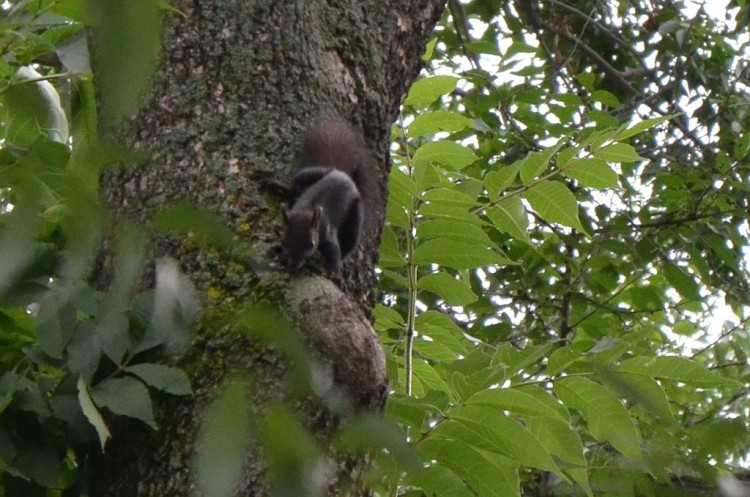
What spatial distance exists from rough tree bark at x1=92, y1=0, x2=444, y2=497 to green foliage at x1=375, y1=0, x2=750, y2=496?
0.75 feet

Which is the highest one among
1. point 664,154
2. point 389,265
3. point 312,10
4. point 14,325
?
point 664,154

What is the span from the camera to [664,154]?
4211 mm

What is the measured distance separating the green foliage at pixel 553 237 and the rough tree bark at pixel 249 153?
0.23 m

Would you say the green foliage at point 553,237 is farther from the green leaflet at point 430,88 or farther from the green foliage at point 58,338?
the green foliage at point 58,338

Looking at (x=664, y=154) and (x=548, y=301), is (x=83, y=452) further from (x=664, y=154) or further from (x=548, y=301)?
(x=664, y=154)

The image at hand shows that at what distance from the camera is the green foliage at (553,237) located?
1.42 m

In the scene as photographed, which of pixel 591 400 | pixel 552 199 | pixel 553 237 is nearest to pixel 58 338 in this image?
pixel 591 400

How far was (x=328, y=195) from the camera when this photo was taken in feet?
9.93

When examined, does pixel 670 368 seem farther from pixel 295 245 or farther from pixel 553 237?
pixel 553 237

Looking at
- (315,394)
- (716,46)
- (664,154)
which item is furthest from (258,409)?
(716,46)

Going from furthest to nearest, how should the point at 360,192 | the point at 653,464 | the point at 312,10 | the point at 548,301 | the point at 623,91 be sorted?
the point at 623,91 → the point at 548,301 → the point at 360,192 → the point at 312,10 → the point at 653,464

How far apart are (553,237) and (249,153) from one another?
280 cm

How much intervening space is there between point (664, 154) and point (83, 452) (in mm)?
3567

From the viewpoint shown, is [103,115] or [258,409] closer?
[103,115]
